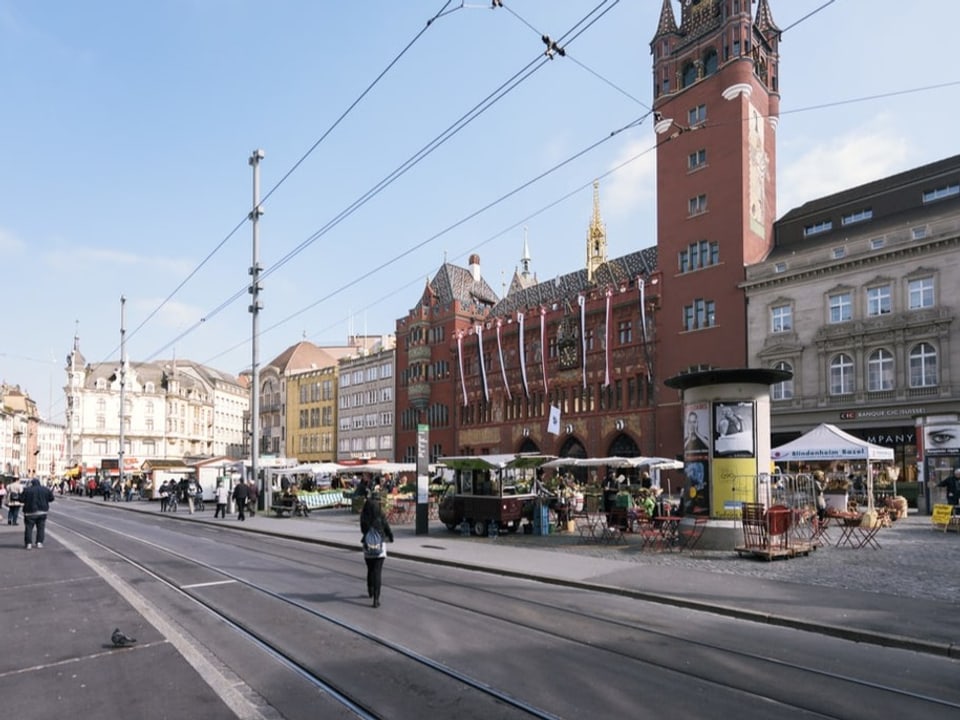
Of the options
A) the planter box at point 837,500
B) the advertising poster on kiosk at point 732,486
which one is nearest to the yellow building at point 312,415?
the planter box at point 837,500

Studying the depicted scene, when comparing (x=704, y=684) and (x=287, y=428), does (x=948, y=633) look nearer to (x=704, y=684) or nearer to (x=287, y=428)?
(x=704, y=684)

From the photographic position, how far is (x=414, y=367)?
244ft

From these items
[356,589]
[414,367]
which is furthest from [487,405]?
[356,589]

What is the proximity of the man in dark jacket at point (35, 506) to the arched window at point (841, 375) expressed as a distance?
35.2 m

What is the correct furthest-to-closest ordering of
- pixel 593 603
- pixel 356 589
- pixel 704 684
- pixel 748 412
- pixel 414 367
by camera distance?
pixel 414 367
pixel 748 412
pixel 356 589
pixel 593 603
pixel 704 684

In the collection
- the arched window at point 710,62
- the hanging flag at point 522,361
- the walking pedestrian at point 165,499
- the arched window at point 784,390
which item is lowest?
the walking pedestrian at point 165,499

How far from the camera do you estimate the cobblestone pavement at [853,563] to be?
13070 millimetres

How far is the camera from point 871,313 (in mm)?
38781

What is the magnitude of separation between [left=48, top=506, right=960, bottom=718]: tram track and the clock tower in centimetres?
3647

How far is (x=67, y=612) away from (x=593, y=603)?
764 centimetres

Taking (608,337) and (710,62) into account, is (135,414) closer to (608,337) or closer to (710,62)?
(608,337)

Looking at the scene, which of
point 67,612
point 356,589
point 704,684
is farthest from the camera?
point 356,589

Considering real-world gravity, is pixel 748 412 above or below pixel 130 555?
above

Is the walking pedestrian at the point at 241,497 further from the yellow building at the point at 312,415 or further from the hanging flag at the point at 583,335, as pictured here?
the yellow building at the point at 312,415
